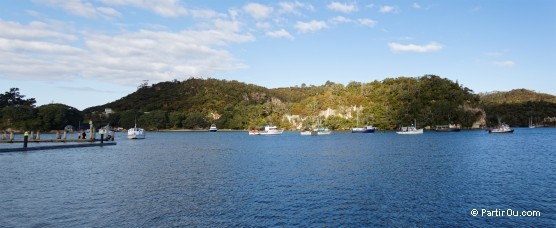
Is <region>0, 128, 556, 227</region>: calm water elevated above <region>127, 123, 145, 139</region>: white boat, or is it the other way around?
<region>127, 123, 145, 139</region>: white boat

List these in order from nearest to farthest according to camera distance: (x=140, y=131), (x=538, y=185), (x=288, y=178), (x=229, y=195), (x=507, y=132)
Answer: (x=229, y=195) < (x=538, y=185) < (x=288, y=178) < (x=140, y=131) < (x=507, y=132)

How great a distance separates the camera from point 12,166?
156 feet

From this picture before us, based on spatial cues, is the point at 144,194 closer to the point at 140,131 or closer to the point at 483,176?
the point at 483,176

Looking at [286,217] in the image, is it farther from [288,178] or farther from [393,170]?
[393,170]

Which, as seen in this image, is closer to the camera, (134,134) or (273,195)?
(273,195)

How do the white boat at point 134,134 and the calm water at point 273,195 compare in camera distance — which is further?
the white boat at point 134,134

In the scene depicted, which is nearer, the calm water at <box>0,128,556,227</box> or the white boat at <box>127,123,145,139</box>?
the calm water at <box>0,128,556,227</box>

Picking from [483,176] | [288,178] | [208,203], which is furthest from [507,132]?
[208,203]

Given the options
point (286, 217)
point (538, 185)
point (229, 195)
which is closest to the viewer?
point (286, 217)

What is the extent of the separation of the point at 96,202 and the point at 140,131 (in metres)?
131

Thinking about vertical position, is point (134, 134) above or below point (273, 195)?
above

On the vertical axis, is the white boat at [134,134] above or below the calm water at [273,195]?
above

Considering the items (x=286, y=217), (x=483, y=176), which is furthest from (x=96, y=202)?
(x=483, y=176)

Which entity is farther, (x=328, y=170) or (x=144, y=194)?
(x=328, y=170)
